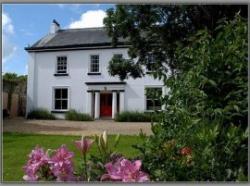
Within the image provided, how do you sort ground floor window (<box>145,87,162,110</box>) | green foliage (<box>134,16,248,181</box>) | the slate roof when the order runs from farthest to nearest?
the slate roof
ground floor window (<box>145,87,162,110</box>)
green foliage (<box>134,16,248,181</box>)

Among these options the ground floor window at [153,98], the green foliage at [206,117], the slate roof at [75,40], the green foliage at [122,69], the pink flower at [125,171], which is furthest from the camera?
the green foliage at [122,69]

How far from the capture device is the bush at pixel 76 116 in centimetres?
242

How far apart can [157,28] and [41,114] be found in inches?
36.7

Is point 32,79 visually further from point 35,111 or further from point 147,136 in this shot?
point 147,136

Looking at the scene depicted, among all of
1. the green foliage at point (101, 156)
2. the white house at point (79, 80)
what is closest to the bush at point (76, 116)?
the white house at point (79, 80)

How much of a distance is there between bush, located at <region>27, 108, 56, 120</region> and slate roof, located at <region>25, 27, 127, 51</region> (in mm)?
359

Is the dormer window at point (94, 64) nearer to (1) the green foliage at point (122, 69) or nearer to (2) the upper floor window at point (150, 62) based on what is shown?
(1) the green foliage at point (122, 69)

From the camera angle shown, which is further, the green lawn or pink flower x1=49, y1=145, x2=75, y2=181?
the green lawn

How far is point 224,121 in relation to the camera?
2.08 metres

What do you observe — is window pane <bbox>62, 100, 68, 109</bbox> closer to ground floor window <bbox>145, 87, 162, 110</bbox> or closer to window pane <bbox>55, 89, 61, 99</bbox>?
window pane <bbox>55, 89, 61, 99</bbox>

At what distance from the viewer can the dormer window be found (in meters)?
2.50

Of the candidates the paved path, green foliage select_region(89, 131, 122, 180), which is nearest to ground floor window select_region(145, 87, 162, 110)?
the paved path

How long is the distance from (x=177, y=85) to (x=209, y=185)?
0.55m

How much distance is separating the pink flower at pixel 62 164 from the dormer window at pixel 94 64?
2.70ft
